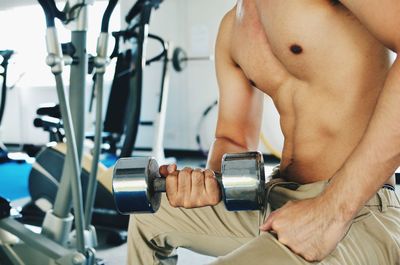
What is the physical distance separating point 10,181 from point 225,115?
135 inches

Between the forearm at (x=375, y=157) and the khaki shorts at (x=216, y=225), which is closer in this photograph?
the forearm at (x=375, y=157)

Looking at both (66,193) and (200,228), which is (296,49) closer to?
(200,228)

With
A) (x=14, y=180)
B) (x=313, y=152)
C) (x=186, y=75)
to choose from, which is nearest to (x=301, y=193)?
(x=313, y=152)

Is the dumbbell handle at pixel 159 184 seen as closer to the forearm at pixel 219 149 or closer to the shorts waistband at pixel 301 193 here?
the shorts waistband at pixel 301 193

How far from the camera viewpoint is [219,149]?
132 centimetres

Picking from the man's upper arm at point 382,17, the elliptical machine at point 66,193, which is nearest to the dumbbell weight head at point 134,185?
the man's upper arm at point 382,17

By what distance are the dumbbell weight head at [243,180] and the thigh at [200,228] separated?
186mm

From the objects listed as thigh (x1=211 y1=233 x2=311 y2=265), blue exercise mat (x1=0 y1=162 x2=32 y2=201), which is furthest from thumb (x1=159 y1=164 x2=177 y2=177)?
blue exercise mat (x1=0 y1=162 x2=32 y2=201)

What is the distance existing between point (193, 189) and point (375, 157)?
39 centimetres

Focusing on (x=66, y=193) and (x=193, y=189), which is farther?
(x=66, y=193)

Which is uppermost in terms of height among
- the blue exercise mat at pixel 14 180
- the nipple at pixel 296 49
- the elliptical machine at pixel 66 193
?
the nipple at pixel 296 49

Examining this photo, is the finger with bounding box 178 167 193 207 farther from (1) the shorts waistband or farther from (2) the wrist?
(2) the wrist

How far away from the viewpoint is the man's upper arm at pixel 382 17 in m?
0.78

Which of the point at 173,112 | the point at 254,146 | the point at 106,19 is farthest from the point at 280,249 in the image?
the point at 173,112
